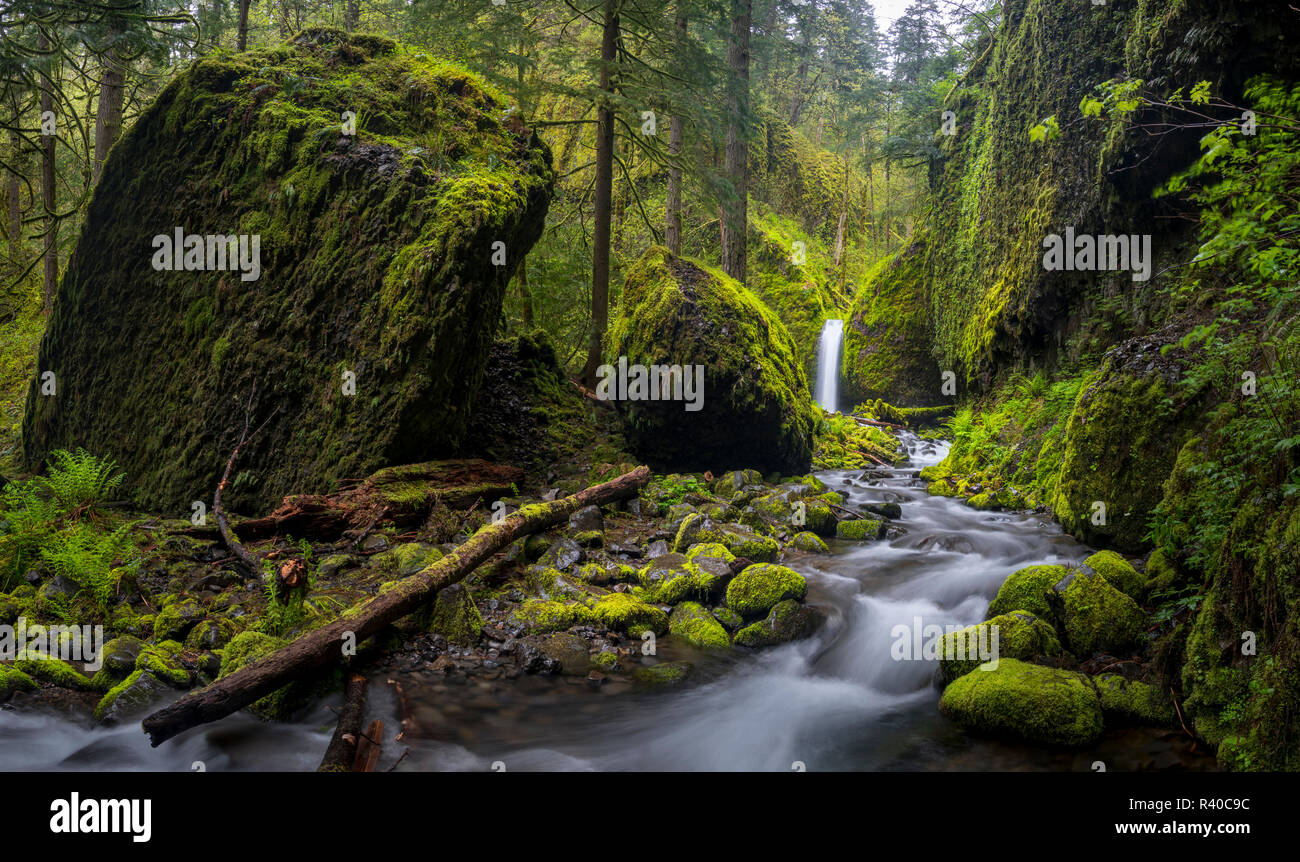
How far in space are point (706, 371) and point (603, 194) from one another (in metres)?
3.78

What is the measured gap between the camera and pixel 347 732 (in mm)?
3652

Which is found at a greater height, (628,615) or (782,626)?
(628,615)

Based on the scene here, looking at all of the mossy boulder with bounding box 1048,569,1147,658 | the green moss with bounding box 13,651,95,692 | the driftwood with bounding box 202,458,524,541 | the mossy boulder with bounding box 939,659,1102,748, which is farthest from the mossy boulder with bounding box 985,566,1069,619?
the green moss with bounding box 13,651,95,692

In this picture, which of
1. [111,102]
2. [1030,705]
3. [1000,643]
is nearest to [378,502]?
[1000,643]

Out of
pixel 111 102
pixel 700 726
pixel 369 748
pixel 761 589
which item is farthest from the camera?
pixel 111 102

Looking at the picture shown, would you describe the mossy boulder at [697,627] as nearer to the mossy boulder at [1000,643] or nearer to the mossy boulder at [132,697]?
the mossy boulder at [1000,643]

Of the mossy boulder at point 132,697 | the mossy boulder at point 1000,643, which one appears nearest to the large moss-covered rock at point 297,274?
the mossy boulder at point 132,697

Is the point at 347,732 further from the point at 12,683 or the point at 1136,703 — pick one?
the point at 1136,703

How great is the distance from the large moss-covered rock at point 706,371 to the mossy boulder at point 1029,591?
444 centimetres

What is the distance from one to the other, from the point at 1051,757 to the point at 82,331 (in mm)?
11790

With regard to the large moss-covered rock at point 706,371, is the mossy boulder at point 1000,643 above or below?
below

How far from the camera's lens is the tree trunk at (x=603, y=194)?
407 inches

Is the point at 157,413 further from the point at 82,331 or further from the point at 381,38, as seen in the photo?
the point at 381,38
